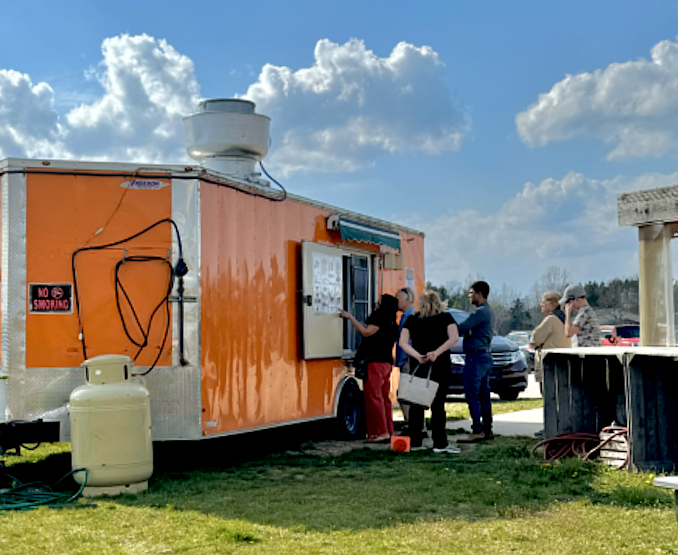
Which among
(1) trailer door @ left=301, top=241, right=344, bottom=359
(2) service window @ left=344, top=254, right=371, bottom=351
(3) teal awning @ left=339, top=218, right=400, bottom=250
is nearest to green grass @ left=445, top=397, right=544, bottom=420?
(2) service window @ left=344, top=254, right=371, bottom=351

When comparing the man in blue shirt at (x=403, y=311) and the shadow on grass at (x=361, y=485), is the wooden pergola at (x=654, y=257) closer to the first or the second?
the shadow on grass at (x=361, y=485)

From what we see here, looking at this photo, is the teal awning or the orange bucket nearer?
the orange bucket

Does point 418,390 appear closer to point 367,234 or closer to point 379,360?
point 379,360

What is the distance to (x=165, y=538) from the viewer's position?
5191 millimetres

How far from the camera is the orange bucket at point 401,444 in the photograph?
8.65m

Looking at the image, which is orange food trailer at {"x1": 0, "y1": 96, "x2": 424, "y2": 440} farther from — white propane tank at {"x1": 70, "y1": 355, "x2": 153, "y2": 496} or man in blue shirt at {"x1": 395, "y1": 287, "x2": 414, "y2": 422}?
man in blue shirt at {"x1": 395, "y1": 287, "x2": 414, "y2": 422}

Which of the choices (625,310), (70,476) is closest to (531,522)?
(70,476)

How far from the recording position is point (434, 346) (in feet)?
28.1

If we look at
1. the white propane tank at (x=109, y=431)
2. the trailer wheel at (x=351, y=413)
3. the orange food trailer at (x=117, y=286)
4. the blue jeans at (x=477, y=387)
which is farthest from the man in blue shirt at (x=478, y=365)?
the white propane tank at (x=109, y=431)

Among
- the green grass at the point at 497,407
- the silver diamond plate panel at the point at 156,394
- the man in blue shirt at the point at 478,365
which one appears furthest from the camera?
the green grass at the point at 497,407

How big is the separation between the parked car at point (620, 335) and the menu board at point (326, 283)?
16728mm

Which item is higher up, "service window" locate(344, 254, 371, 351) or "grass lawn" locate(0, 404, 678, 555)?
"service window" locate(344, 254, 371, 351)

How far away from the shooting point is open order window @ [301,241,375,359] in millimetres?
9141

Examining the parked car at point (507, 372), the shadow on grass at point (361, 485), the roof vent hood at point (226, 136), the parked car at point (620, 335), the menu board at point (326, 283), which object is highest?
the roof vent hood at point (226, 136)
